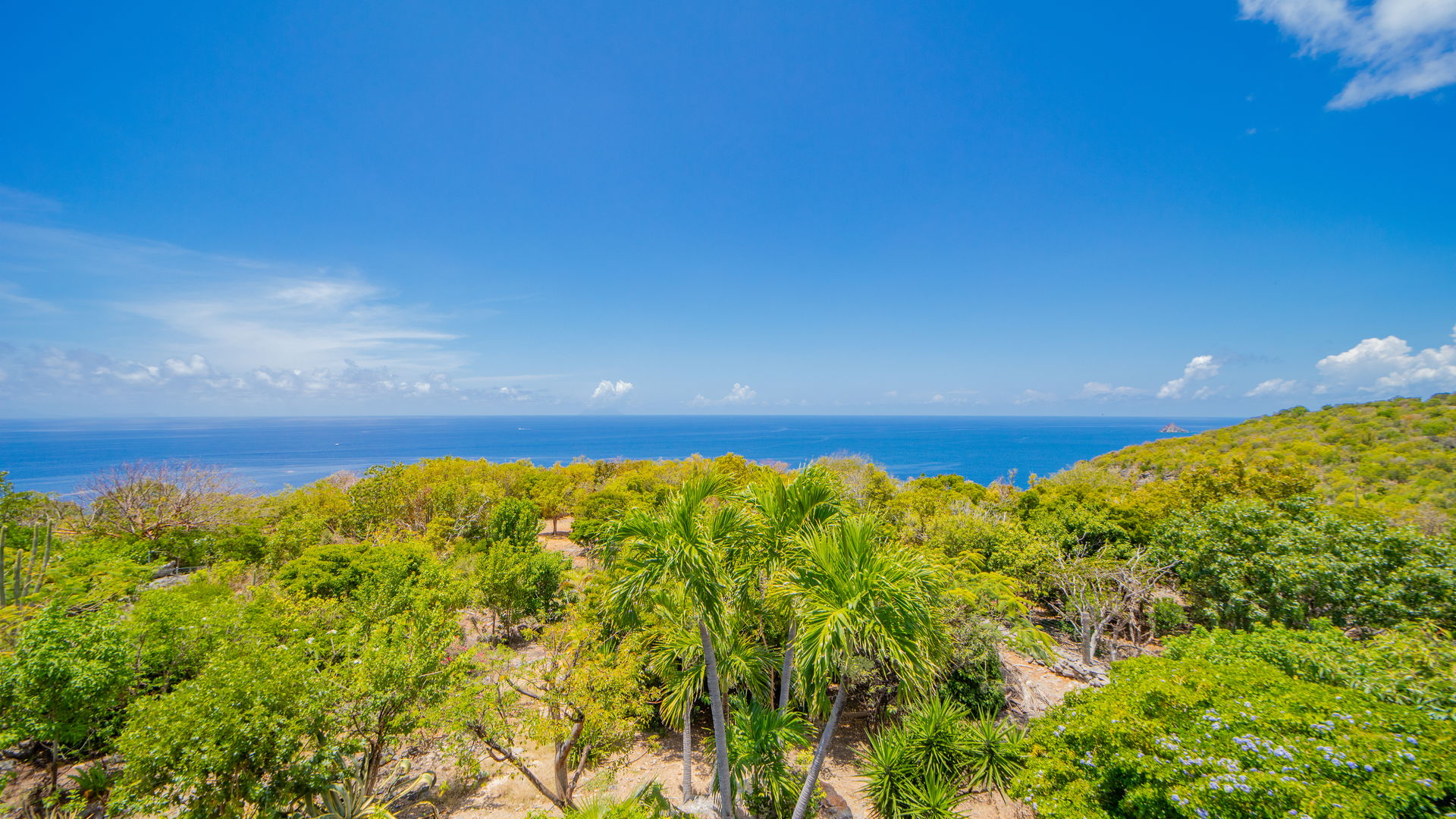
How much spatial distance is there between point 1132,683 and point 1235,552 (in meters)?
10.3

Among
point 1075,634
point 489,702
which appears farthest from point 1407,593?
point 489,702

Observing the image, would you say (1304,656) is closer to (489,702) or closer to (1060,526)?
(1060,526)

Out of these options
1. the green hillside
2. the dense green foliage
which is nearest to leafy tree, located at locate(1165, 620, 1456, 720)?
the dense green foliage

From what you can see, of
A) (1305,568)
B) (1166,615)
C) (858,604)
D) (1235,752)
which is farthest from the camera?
(1166,615)

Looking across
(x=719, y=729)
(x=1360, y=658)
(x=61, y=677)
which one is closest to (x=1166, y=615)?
(x=1360, y=658)

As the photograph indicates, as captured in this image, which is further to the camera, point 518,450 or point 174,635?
point 518,450

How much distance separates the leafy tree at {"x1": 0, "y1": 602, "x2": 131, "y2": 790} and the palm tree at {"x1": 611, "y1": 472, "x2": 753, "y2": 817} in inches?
341

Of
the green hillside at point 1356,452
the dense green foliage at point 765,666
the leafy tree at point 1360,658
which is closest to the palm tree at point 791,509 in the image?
A: the dense green foliage at point 765,666

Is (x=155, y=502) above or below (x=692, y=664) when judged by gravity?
above

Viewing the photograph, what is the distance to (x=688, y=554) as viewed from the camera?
6.65 m

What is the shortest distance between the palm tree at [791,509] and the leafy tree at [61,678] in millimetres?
10864

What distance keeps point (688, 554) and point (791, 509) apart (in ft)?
7.29

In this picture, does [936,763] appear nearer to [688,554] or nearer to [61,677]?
[688,554]

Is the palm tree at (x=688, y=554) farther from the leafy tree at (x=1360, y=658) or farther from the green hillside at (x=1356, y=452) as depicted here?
the green hillside at (x=1356, y=452)
